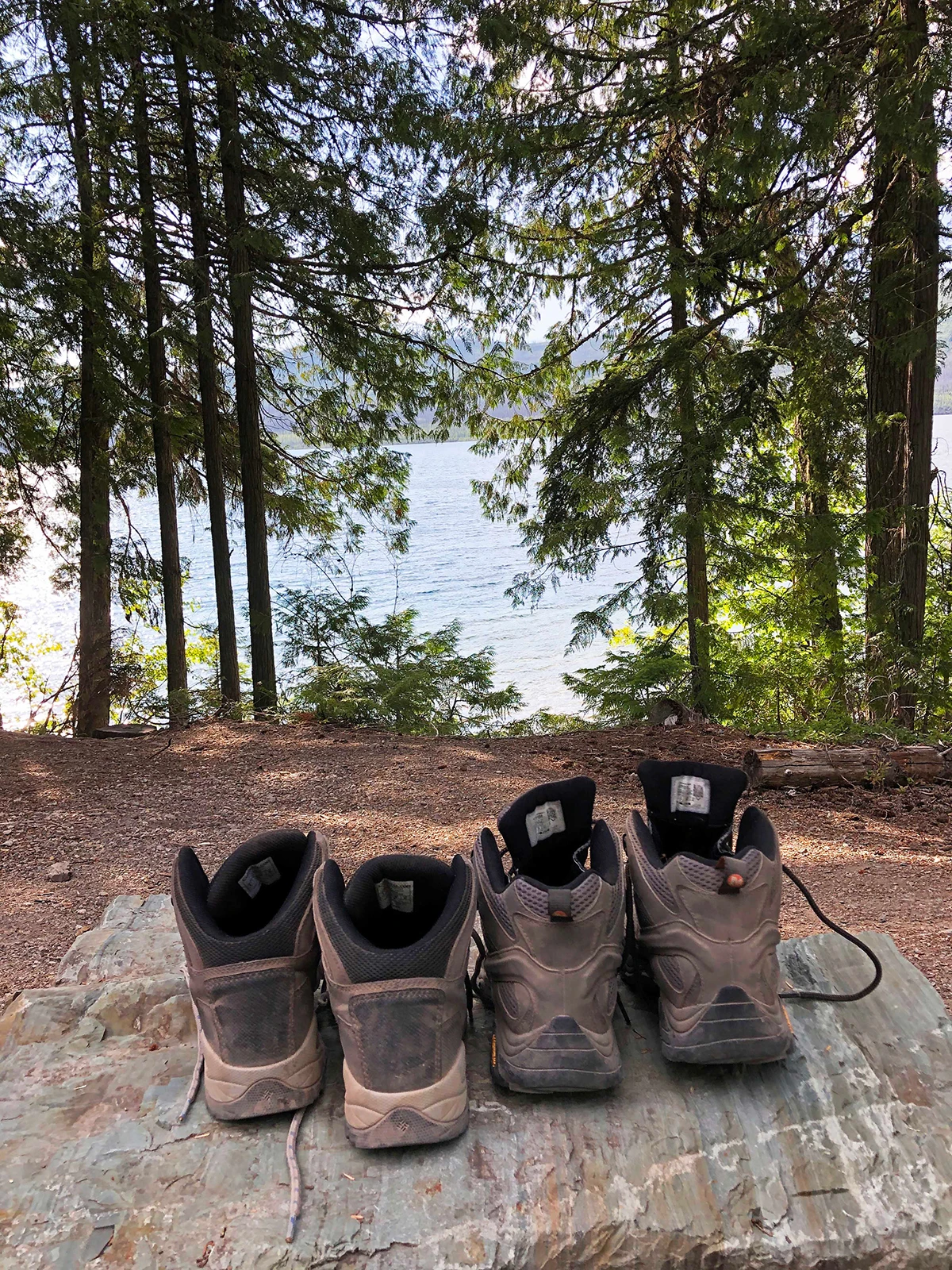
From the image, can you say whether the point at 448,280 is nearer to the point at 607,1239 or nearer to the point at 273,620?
the point at 273,620

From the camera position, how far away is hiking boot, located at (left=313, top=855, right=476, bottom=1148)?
5.47 feet

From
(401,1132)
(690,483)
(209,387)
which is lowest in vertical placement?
(401,1132)

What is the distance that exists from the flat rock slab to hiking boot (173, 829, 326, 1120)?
0.07 meters

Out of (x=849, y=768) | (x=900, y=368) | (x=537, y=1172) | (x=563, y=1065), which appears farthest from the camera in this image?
(x=900, y=368)

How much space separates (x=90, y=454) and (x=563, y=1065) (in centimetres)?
949

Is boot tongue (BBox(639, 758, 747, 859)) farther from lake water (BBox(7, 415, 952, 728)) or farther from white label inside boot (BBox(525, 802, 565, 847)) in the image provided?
lake water (BBox(7, 415, 952, 728))

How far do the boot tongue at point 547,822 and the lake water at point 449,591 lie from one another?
7.35 metres

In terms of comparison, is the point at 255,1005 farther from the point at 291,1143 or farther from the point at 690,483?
the point at 690,483

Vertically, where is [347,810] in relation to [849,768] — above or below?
below

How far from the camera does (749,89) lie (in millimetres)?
6090

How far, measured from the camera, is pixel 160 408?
9055mm

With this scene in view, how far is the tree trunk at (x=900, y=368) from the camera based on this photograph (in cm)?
580

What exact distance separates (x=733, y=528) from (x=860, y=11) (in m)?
4.16

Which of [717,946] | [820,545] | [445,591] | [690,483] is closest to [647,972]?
[717,946]
